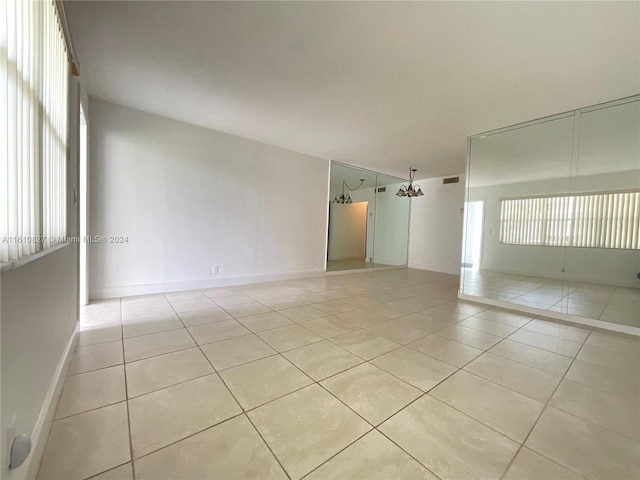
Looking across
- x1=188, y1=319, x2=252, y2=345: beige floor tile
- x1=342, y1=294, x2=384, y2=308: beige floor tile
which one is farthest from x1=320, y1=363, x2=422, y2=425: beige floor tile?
x1=342, y1=294, x2=384, y2=308: beige floor tile

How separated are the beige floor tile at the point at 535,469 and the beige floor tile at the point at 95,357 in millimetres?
2528

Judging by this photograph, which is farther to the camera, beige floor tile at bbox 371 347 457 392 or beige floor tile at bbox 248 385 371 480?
beige floor tile at bbox 371 347 457 392

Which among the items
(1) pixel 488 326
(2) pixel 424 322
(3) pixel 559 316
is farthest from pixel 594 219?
(2) pixel 424 322

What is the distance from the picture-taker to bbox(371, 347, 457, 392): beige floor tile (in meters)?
Answer: 1.74

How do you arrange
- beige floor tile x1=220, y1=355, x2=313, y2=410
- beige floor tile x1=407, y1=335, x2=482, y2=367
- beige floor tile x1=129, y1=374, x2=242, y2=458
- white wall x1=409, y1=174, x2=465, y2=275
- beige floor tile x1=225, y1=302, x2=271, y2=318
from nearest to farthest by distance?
beige floor tile x1=129, y1=374, x2=242, y2=458, beige floor tile x1=220, y1=355, x2=313, y2=410, beige floor tile x1=407, y1=335, x2=482, y2=367, beige floor tile x1=225, y1=302, x2=271, y2=318, white wall x1=409, y1=174, x2=465, y2=275

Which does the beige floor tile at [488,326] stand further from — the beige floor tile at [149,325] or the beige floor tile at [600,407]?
the beige floor tile at [149,325]

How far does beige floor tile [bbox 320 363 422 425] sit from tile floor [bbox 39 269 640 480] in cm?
1

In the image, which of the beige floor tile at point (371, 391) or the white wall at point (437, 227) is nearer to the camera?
the beige floor tile at point (371, 391)

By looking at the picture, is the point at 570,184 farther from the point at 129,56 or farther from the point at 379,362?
the point at 129,56

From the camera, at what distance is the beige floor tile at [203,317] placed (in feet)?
8.95

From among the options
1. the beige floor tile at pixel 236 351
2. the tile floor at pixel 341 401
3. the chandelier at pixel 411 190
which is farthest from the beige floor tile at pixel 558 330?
the chandelier at pixel 411 190

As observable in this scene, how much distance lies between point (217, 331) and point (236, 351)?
52 centimetres

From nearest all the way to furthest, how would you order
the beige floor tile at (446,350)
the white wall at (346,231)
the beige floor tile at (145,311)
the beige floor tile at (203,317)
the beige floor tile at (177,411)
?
the beige floor tile at (177,411) → the beige floor tile at (446,350) → the beige floor tile at (203,317) → the beige floor tile at (145,311) → the white wall at (346,231)

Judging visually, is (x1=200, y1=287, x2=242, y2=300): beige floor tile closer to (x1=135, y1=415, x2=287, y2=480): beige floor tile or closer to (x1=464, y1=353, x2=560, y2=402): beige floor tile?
(x1=135, y1=415, x2=287, y2=480): beige floor tile
